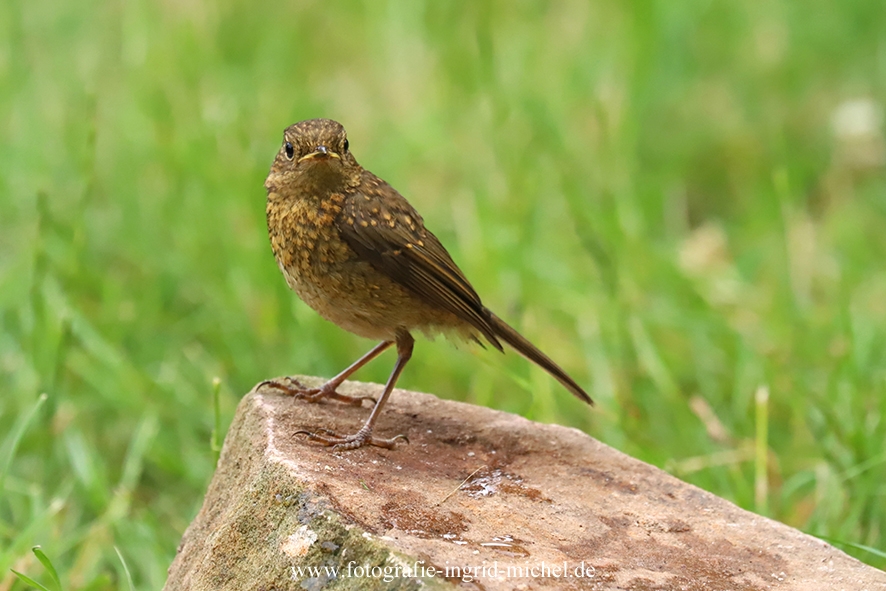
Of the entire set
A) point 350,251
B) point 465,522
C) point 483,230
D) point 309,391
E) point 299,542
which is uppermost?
point 483,230

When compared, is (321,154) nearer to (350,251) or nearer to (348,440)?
(350,251)

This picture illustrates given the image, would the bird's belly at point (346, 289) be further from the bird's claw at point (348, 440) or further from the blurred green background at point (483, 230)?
the blurred green background at point (483, 230)

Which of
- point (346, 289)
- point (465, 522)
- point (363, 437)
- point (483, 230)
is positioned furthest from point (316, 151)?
point (483, 230)

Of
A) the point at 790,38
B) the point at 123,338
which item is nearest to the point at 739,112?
the point at 790,38

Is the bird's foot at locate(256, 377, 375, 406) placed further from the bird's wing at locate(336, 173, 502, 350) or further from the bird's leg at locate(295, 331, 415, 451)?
the bird's wing at locate(336, 173, 502, 350)

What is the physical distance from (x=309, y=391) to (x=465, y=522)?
48.1 inches

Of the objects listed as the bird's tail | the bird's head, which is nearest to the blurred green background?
the bird's tail

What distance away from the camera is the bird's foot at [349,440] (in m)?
3.63

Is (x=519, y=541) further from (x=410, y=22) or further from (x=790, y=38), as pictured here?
(x=790, y=38)

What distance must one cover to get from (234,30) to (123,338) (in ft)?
13.6

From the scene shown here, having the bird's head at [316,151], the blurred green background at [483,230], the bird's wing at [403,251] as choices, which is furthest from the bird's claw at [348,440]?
the bird's head at [316,151]

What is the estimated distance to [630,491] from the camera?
3701 mm

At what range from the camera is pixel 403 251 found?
4102mm

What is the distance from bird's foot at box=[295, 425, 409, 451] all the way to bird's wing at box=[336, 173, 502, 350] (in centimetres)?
58
